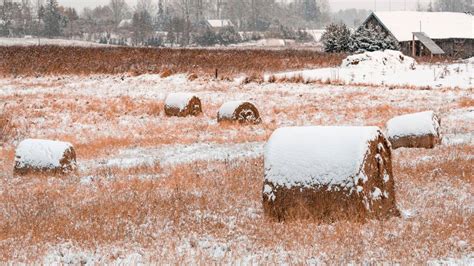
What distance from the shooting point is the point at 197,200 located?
27.8ft

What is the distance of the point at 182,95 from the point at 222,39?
99782 mm

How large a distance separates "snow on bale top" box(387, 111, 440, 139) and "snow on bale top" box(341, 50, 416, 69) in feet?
72.6

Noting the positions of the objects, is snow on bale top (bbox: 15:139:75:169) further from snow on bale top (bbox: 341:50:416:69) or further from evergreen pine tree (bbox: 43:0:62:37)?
evergreen pine tree (bbox: 43:0:62:37)

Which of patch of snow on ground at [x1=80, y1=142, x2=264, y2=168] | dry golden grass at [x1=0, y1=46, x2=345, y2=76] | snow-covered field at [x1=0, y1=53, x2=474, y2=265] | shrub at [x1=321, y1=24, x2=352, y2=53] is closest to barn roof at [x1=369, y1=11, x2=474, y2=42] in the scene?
shrub at [x1=321, y1=24, x2=352, y2=53]

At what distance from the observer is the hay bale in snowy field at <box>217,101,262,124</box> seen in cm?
1752

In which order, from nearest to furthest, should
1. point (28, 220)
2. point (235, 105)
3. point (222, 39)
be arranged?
point (28, 220) → point (235, 105) → point (222, 39)

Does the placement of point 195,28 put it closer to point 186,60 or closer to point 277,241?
point 186,60

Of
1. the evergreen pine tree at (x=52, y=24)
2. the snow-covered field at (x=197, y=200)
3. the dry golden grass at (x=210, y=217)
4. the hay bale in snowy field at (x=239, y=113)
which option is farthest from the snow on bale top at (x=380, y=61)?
the evergreen pine tree at (x=52, y=24)

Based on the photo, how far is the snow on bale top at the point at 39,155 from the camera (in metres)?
11.2

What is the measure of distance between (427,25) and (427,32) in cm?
219

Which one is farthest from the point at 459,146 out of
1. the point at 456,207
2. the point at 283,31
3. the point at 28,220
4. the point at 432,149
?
the point at 283,31

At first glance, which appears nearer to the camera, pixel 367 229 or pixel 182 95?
pixel 367 229

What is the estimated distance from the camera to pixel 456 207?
7.67 meters

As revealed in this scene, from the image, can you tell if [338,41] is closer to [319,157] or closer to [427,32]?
[427,32]
